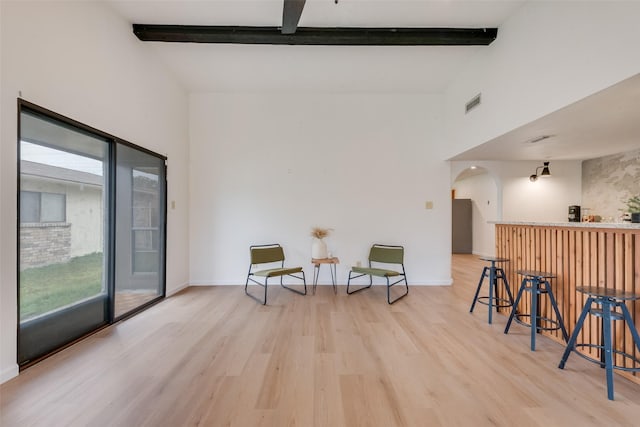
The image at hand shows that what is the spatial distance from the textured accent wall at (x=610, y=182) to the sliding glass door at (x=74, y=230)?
7828 millimetres

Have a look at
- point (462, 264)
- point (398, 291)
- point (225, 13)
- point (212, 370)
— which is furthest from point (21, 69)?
point (462, 264)

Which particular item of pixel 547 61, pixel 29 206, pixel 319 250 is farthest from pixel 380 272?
pixel 29 206

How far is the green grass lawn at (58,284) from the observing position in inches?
86.6

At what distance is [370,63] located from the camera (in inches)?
153

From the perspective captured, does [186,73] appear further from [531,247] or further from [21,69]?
[531,247]

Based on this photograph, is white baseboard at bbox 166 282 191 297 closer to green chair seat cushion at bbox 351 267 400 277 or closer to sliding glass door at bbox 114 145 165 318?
sliding glass door at bbox 114 145 165 318

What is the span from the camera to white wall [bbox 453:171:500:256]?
696cm

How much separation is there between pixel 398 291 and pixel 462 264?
2919mm

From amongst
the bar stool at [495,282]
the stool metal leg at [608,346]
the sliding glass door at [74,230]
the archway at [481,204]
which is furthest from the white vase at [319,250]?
the archway at [481,204]

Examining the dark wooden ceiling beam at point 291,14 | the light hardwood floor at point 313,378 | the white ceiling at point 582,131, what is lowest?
the light hardwood floor at point 313,378

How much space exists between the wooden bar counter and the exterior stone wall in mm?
4594

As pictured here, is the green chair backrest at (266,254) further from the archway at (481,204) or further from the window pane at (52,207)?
the archway at (481,204)

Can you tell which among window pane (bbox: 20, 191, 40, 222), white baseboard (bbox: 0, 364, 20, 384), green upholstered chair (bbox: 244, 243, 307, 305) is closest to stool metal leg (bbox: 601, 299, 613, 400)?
green upholstered chair (bbox: 244, 243, 307, 305)

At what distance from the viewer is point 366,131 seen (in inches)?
190
